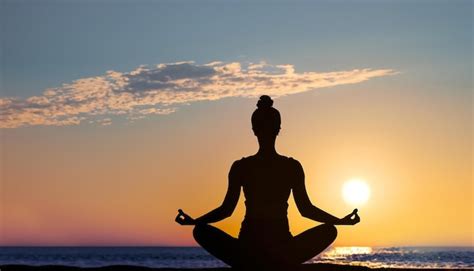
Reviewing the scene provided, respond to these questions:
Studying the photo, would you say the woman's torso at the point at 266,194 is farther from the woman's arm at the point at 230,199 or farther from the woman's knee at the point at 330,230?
the woman's knee at the point at 330,230

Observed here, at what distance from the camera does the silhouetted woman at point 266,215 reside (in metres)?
9.92

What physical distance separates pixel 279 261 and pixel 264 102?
1949 mm

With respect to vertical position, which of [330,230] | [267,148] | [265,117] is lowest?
[330,230]

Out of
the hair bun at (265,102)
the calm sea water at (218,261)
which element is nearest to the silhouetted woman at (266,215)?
the hair bun at (265,102)

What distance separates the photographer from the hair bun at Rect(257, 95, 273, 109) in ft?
33.0

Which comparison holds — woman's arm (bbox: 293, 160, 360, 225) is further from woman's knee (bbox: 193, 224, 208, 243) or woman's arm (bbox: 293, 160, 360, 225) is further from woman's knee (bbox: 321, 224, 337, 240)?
woman's knee (bbox: 193, 224, 208, 243)

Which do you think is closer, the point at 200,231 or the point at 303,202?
the point at 200,231

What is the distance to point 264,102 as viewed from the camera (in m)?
10.1

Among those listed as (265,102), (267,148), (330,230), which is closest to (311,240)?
(330,230)

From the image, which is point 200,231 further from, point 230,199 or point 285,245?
point 285,245

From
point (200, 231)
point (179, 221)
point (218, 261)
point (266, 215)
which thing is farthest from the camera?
point (218, 261)

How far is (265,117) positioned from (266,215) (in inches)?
47.5

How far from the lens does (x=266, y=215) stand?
10.1 meters

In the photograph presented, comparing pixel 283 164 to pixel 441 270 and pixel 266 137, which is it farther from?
pixel 441 270
